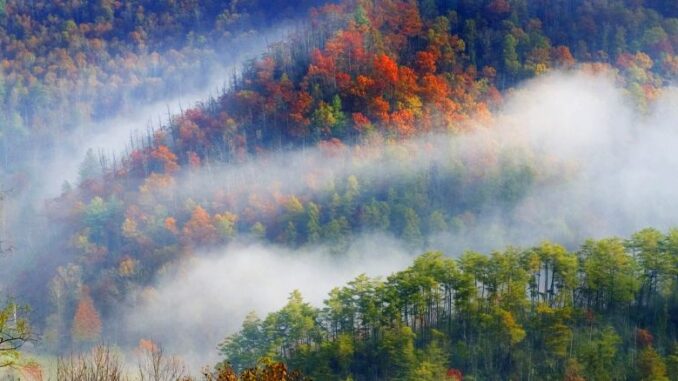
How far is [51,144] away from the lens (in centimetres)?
17350

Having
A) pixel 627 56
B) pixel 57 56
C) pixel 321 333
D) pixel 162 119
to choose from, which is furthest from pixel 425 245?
pixel 57 56

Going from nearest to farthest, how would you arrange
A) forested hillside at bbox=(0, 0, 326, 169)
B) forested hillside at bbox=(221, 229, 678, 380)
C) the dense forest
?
forested hillside at bbox=(221, 229, 678, 380) → the dense forest → forested hillside at bbox=(0, 0, 326, 169)

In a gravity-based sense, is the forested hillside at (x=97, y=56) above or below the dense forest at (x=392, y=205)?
above

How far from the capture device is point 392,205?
97688 millimetres

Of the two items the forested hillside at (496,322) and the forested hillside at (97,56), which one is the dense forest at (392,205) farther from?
the forested hillside at (97,56)

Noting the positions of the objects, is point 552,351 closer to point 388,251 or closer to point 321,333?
point 321,333

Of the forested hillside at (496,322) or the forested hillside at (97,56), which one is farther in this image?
the forested hillside at (97,56)

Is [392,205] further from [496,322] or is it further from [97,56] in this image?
[97,56]

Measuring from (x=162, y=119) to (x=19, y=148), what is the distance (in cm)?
2627

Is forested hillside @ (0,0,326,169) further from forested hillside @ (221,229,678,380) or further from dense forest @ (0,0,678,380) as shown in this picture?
forested hillside @ (221,229,678,380)

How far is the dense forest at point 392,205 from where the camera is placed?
68.1 meters

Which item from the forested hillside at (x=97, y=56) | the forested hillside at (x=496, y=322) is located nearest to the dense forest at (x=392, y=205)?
the forested hillside at (x=496, y=322)

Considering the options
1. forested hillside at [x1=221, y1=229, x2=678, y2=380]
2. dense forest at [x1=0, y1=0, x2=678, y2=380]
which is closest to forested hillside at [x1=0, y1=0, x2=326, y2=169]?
dense forest at [x1=0, y1=0, x2=678, y2=380]

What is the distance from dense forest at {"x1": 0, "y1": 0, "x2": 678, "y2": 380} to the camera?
68.1 m
